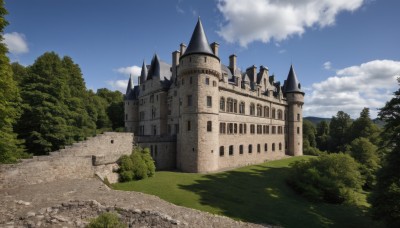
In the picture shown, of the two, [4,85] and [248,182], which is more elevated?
[4,85]

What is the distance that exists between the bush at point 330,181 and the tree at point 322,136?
4978 centimetres

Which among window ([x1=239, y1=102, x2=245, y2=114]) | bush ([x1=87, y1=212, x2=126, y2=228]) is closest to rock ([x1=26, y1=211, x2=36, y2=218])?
bush ([x1=87, y1=212, x2=126, y2=228])

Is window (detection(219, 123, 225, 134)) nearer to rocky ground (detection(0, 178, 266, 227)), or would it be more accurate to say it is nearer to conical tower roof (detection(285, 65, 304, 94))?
rocky ground (detection(0, 178, 266, 227))

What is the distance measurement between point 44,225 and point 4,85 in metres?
10.2

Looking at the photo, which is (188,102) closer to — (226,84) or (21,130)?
(226,84)

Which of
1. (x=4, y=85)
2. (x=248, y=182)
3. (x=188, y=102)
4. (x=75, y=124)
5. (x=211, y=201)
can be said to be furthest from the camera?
(x=75, y=124)

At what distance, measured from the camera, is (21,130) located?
25984 millimetres

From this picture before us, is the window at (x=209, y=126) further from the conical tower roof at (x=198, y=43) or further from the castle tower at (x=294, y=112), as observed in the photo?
the castle tower at (x=294, y=112)

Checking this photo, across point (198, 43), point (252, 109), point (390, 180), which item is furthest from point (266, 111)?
point (390, 180)

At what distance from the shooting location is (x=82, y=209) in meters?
13.3

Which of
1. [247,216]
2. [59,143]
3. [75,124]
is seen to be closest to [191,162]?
[247,216]

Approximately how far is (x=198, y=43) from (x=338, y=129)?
5944 centimetres

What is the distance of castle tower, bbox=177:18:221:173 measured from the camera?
27328mm

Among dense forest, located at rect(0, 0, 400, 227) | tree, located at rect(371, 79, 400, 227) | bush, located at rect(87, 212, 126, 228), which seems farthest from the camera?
dense forest, located at rect(0, 0, 400, 227)
